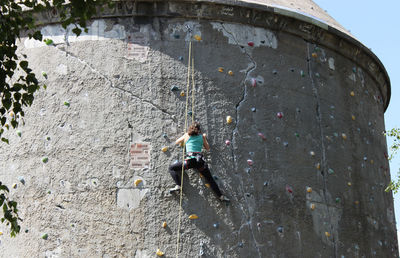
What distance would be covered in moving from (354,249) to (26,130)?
4.83 m

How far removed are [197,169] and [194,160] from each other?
18cm

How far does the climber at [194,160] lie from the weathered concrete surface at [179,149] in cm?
12

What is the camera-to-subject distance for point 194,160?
907 cm

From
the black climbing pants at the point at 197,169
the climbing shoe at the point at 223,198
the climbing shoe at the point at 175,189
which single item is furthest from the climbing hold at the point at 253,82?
the climbing shoe at the point at 175,189

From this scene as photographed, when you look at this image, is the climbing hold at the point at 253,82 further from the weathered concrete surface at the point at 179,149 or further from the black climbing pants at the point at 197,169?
the black climbing pants at the point at 197,169

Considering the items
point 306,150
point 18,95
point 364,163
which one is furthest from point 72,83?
point 364,163

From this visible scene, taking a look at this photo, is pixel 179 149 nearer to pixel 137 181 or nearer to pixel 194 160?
pixel 194 160

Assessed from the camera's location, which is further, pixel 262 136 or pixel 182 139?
pixel 262 136

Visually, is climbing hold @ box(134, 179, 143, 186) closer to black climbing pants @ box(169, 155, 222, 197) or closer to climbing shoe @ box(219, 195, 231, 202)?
black climbing pants @ box(169, 155, 222, 197)

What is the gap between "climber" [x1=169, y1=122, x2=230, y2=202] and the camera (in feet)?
29.8

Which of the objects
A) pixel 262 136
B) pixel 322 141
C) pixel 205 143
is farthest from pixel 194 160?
pixel 322 141

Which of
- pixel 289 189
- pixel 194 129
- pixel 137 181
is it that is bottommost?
pixel 137 181

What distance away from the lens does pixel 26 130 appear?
9.73 m

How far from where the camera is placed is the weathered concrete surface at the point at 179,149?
358 inches
